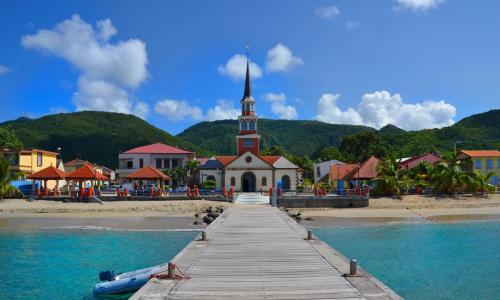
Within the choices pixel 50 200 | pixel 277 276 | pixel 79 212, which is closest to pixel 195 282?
pixel 277 276

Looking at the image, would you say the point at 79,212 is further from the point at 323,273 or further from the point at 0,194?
the point at 323,273

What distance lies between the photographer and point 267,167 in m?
57.2

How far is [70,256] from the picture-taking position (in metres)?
21.4

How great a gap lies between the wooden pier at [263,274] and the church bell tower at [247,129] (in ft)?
142

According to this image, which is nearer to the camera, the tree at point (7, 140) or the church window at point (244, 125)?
the church window at point (244, 125)

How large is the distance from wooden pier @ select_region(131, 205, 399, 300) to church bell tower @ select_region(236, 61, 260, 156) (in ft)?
142

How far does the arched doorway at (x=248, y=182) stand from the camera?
5751 centimetres

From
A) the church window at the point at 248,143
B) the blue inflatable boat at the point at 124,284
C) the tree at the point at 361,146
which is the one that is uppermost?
the tree at the point at 361,146

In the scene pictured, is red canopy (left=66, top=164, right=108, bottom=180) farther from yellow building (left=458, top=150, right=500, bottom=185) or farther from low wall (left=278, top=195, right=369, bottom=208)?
yellow building (left=458, top=150, right=500, bottom=185)

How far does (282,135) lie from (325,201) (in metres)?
126

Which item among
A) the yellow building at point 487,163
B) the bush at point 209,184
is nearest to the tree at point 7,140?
the bush at point 209,184

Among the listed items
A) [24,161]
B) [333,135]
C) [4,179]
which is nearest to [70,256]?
[4,179]

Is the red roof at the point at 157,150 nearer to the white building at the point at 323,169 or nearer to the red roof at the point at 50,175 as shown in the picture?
the white building at the point at 323,169

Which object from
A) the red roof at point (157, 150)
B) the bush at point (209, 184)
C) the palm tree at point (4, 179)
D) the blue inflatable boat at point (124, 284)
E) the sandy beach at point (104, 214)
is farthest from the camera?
the red roof at point (157, 150)
